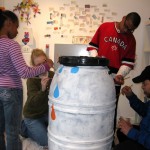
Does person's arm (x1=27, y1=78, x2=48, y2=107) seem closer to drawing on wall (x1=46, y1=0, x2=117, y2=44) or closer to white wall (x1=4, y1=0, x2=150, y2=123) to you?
white wall (x1=4, y1=0, x2=150, y2=123)

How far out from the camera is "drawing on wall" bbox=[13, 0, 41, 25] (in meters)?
2.68

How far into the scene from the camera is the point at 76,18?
2.76 m

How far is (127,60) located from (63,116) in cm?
82

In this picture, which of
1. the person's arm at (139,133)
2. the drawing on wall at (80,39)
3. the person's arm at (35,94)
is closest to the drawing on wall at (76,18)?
the drawing on wall at (80,39)

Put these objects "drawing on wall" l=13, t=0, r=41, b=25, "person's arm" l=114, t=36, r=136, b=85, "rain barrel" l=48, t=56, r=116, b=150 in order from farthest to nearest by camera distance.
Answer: "drawing on wall" l=13, t=0, r=41, b=25 → "person's arm" l=114, t=36, r=136, b=85 → "rain barrel" l=48, t=56, r=116, b=150

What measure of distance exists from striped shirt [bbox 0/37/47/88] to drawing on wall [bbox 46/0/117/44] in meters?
1.55

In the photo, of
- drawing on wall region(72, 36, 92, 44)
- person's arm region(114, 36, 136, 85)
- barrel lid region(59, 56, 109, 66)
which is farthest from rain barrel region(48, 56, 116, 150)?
drawing on wall region(72, 36, 92, 44)

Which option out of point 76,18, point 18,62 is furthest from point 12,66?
point 76,18

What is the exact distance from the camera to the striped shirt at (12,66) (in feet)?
3.96

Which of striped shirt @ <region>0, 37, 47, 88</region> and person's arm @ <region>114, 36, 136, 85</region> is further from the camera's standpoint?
person's arm @ <region>114, 36, 136, 85</region>

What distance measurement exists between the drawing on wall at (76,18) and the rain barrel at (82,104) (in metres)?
1.75

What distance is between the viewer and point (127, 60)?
1.65m

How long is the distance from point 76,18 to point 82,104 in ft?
6.39

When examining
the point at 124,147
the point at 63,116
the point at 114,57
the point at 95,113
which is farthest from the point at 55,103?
the point at 114,57
